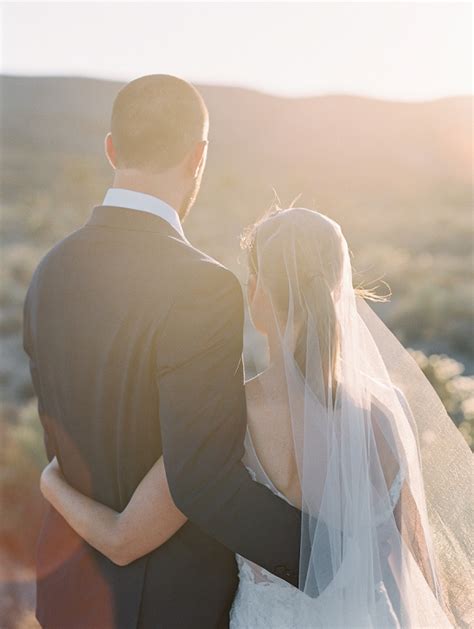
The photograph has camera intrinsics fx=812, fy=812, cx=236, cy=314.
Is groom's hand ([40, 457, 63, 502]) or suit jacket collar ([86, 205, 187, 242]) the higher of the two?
suit jacket collar ([86, 205, 187, 242])

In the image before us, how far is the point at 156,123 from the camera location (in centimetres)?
226

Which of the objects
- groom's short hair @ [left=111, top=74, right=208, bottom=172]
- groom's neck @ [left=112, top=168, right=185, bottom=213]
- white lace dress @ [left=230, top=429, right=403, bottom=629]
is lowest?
white lace dress @ [left=230, top=429, right=403, bottom=629]

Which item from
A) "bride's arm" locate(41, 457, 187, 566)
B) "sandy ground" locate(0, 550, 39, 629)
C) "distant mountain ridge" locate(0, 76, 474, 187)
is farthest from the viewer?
"distant mountain ridge" locate(0, 76, 474, 187)

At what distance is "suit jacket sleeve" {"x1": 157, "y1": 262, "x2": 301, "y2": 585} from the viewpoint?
80.4 inches

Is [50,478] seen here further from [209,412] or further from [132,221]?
[132,221]

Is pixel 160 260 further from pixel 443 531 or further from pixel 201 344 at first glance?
pixel 443 531

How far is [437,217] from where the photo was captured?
29.3m

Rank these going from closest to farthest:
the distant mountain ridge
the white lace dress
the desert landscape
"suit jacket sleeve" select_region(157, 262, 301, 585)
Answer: "suit jacket sleeve" select_region(157, 262, 301, 585) < the white lace dress < the desert landscape < the distant mountain ridge

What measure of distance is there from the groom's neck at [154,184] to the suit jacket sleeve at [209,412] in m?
0.30

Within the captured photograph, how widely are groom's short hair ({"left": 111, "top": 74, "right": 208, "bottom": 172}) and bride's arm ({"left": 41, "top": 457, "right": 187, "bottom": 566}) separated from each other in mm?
845

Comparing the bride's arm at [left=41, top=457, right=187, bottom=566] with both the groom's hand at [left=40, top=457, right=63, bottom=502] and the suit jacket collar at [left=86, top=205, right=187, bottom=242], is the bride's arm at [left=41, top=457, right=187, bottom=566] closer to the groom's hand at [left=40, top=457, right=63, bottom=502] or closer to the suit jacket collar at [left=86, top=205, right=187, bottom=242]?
the groom's hand at [left=40, top=457, right=63, bottom=502]

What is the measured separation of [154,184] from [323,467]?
967 mm

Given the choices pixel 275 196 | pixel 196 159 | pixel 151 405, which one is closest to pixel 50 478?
pixel 151 405

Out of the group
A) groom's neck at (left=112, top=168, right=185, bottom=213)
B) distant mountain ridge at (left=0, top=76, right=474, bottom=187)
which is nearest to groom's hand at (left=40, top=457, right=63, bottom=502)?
groom's neck at (left=112, top=168, right=185, bottom=213)
